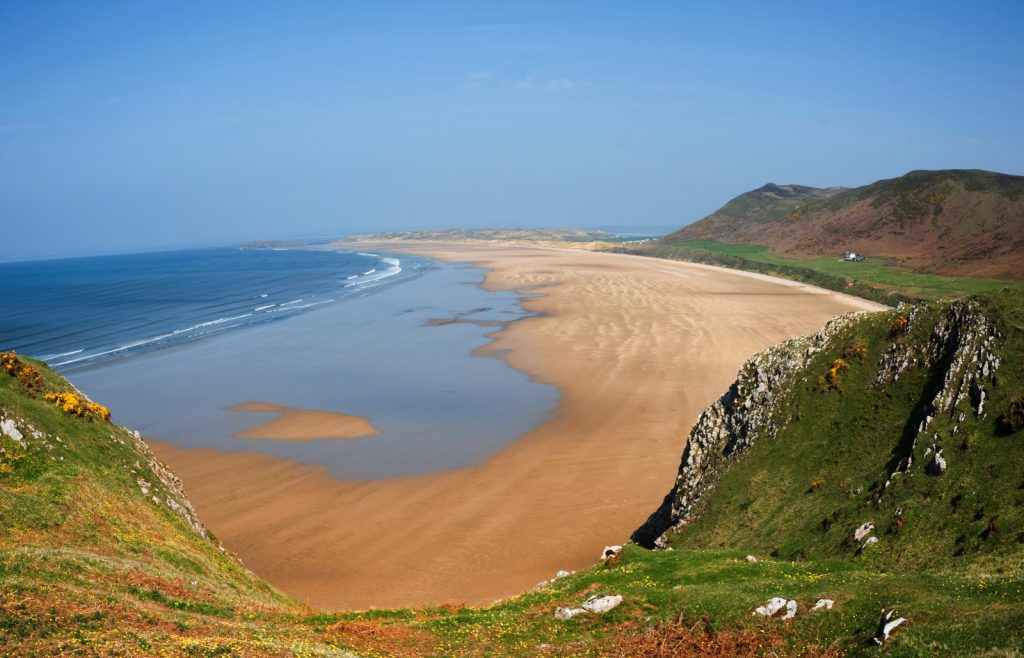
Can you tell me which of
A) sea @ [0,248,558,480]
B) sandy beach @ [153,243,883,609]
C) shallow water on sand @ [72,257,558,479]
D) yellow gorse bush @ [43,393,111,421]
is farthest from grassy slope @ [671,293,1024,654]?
yellow gorse bush @ [43,393,111,421]

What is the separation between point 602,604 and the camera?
18172 mm

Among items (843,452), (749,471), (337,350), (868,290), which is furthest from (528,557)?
(868,290)

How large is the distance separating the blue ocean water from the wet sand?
27.1m

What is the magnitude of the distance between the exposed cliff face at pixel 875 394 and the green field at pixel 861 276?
39456 millimetres

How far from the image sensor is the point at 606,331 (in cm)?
7656

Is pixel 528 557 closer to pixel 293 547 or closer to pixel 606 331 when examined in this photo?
pixel 293 547

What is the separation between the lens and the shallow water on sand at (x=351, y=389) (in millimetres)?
41875

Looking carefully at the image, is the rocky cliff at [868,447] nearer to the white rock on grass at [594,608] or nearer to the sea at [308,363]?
the white rock on grass at [594,608]

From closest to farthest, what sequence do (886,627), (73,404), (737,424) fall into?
(886,627) → (73,404) → (737,424)

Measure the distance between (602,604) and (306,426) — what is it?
32108 mm

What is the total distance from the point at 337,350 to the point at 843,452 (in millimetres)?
54415

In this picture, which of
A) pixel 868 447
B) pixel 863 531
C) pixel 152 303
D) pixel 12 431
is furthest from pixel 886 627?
pixel 152 303

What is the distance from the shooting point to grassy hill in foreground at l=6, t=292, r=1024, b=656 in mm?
14531

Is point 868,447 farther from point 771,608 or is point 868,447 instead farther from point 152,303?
point 152,303
